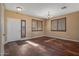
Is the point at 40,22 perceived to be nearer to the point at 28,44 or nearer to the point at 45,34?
the point at 45,34

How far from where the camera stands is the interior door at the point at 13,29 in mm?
1899

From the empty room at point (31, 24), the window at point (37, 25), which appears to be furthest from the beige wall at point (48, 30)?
the window at point (37, 25)

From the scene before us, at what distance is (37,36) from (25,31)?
14.8 inches

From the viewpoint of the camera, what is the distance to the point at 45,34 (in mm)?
2252

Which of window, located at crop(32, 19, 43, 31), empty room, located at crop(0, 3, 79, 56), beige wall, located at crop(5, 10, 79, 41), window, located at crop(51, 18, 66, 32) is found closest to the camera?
empty room, located at crop(0, 3, 79, 56)

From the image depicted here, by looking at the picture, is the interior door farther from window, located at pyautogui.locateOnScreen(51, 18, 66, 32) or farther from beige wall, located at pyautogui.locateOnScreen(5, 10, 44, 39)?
window, located at pyautogui.locateOnScreen(51, 18, 66, 32)

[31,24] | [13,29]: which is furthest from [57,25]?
[13,29]

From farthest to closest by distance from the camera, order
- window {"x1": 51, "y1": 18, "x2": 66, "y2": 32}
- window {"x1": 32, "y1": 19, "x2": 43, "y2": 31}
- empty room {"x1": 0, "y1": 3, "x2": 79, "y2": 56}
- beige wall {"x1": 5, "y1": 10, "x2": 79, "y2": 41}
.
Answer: window {"x1": 51, "y1": 18, "x2": 66, "y2": 32}
window {"x1": 32, "y1": 19, "x2": 43, "y2": 31}
beige wall {"x1": 5, "y1": 10, "x2": 79, "y2": 41}
empty room {"x1": 0, "y1": 3, "x2": 79, "y2": 56}

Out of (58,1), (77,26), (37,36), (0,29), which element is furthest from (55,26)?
(0,29)

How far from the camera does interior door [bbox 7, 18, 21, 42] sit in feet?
6.23

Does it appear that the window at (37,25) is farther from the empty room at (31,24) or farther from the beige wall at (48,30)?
the beige wall at (48,30)

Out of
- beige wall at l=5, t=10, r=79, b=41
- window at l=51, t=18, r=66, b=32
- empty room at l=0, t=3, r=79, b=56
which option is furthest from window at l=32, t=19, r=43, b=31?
window at l=51, t=18, r=66, b=32

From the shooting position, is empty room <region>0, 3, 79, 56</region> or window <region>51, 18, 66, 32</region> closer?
empty room <region>0, 3, 79, 56</region>

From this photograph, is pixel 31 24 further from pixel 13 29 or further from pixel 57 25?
pixel 57 25
